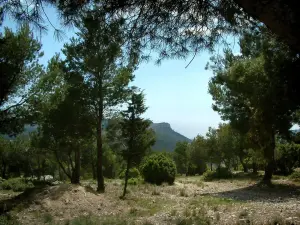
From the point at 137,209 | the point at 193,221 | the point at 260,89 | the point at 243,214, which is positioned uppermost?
the point at 260,89

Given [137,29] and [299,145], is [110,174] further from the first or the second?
[137,29]

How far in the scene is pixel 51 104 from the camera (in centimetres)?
2031

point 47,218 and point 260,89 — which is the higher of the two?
point 260,89

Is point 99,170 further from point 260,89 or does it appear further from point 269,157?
point 269,157

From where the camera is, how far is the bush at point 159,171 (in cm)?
2519

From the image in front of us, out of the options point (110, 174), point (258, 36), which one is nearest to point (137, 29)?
point (258, 36)

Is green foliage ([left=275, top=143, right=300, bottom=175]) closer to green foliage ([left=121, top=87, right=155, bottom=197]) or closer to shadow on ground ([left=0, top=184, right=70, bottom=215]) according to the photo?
green foliage ([left=121, top=87, right=155, bottom=197])

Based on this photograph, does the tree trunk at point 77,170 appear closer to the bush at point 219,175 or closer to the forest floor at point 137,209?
the forest floor at point 137,209

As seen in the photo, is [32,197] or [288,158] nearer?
[32,197]

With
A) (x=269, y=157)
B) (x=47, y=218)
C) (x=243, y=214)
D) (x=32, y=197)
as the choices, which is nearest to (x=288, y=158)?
(x=269, y=157)

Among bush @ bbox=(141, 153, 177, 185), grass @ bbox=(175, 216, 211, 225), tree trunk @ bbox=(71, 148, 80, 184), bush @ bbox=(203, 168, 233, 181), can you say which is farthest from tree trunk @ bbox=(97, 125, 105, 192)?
bush @ bbox=(203, 168, 233, 181)

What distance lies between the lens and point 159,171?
25.2 metres

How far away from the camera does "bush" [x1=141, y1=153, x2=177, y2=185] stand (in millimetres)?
25188

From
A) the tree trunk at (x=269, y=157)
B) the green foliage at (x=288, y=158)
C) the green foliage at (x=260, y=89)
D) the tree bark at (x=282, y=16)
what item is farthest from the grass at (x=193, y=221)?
the green foliage at (x=288, y=158)
